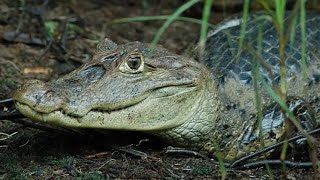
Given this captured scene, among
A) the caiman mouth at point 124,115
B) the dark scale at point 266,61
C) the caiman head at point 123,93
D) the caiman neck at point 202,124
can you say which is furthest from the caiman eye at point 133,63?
the dark scale at point 266,61

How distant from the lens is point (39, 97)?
404 cm

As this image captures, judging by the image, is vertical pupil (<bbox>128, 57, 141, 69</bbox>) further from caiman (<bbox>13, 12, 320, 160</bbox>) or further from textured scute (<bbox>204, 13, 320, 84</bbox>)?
textured scute (<bbox>204, 13, 320, 84</bbox>)

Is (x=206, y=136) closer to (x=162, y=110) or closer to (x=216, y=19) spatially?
(x=162, y=110)

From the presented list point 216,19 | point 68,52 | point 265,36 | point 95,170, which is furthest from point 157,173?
point 216,19

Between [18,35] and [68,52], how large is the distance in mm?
513

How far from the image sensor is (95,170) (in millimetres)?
4160

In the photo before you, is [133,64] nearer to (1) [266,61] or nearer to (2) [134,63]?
(2) [134,63]

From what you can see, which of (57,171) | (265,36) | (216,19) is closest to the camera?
(57,171)

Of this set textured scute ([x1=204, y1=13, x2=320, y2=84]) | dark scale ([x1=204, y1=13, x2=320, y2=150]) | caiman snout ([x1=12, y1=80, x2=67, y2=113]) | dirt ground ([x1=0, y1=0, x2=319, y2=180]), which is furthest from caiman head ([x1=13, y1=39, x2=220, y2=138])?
textured scute ([x1=204, y1=13, x2=320, y2=84])

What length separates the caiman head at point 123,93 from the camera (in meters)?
4.09

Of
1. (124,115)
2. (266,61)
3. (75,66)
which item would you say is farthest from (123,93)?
(75,66)

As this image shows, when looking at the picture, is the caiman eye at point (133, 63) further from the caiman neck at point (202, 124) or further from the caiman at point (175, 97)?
the caiman neck at point (202, 124)

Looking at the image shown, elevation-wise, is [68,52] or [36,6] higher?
[36,6]

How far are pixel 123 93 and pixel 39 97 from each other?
0.54 meters
